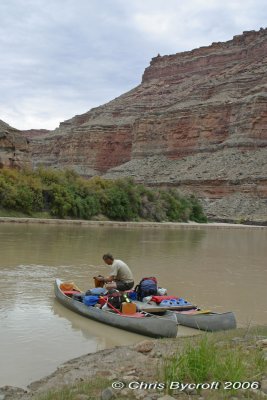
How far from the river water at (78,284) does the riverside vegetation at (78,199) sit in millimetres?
14676

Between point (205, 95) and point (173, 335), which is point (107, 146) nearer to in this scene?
point (205, 95)


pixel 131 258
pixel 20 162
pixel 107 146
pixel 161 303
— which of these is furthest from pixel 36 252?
pixel 107 146

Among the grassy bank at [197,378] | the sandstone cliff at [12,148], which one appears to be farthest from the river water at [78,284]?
the sandstone cliff at [12,148]

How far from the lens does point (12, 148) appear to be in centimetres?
5188

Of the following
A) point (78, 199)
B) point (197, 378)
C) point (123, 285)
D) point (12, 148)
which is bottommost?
point (197, 378)

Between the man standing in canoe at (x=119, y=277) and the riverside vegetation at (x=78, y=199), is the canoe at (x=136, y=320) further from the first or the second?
the riverside vegetation at (x=78, y=199)

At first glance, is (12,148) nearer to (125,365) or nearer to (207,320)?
(207,320)

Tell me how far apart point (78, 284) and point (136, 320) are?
543 cm

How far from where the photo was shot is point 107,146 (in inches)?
5261

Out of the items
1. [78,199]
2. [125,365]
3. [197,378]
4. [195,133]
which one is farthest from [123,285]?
[195,133]

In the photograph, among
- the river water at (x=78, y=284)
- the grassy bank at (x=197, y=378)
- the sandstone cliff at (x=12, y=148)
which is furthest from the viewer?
the sandstone cliff at (x=12, y=148)

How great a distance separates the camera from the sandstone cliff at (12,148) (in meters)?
50.8

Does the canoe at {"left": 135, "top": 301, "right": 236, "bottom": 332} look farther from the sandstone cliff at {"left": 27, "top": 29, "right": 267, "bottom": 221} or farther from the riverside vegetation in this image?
Result: the sandstone cliff at {"left": 27, "top": 29, "right": 267, "bottom": 221}

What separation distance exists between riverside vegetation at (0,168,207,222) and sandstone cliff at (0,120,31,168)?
211 centimetres
